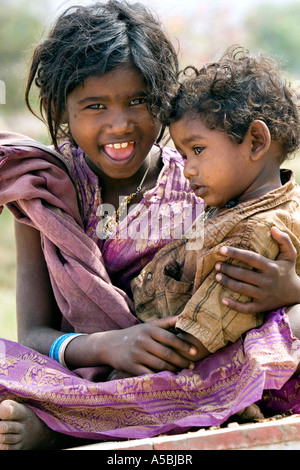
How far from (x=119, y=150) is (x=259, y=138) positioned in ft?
1.81

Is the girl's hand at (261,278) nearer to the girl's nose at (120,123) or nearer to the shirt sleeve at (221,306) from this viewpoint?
the shirt sleeve at (221,306)

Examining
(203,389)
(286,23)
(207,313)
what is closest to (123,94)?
(207,313)

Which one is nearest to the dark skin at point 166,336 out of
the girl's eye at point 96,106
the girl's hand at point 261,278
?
the girl's hand at point 261,278

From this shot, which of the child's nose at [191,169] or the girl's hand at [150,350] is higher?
the child's nose at [191,169]

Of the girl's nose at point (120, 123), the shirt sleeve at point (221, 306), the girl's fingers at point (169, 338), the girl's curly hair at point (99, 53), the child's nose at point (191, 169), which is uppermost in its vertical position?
the girl's curly hair at point (99, 53)

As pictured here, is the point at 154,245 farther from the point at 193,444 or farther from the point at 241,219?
the point at 193,444

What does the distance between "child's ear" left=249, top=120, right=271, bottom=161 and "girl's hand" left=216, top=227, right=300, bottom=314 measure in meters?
0.26

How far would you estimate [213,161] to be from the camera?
2363mm

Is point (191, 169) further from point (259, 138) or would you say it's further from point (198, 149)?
point (259, 138)

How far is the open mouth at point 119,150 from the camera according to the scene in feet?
8.80

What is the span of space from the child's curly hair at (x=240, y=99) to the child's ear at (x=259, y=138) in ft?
0.07

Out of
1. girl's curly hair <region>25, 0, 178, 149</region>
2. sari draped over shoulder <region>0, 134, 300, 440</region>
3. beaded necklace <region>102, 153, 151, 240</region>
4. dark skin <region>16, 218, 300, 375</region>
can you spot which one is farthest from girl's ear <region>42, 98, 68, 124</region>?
dark skin <region>16, 218, 300, 375</region>

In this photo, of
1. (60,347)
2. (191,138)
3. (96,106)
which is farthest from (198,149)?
(60,347)

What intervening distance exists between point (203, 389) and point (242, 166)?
2.31ft
